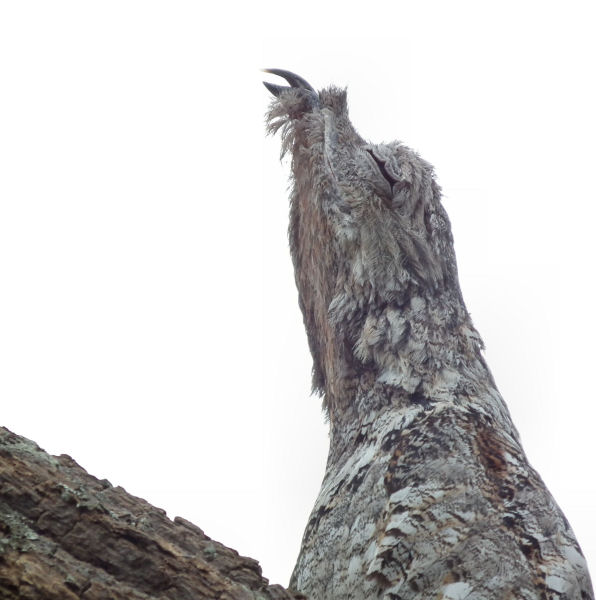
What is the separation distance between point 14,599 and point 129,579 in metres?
0.43

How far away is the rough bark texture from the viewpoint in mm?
2869

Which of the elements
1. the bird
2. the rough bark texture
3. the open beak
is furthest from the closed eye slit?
the rough bark texture

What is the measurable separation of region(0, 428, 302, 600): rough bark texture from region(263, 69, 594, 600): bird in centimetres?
Answer: 78

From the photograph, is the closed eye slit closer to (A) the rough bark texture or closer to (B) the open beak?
(B) the open beak

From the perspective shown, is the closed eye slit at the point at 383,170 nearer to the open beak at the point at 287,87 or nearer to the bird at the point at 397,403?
the bird at the point at 397,403

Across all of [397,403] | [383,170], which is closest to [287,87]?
[383,170]

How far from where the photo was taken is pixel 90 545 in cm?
307

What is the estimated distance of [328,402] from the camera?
5312 mm

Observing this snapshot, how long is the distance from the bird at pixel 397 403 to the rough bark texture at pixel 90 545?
782mm

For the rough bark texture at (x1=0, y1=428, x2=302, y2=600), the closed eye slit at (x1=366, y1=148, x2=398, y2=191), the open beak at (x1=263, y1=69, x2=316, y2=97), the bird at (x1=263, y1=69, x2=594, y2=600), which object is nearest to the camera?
the rough bark texture at (x1=0, y1=428, x2=302, y2=600)

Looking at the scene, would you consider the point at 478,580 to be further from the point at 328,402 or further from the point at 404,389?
the point at 328,402

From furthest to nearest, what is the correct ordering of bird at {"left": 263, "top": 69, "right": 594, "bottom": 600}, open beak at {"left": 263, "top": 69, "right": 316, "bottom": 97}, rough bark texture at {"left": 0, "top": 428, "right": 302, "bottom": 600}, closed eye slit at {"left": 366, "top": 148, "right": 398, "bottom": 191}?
open beak at {"left": 263, "top": 69, "right": 316, "bottom": 97}
closed eye slit at {"left": 366, "top": 148, "right": 398, "bottom": 191}
bird at {"left": 263, "top": 69, "right": 594, "bottom": 600}
rough bark texture at {"left": 0, "top": 428, "right": 302, "bottom": 600}

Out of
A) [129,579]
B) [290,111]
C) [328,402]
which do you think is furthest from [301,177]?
[129,579]

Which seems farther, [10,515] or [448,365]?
[448,365]
